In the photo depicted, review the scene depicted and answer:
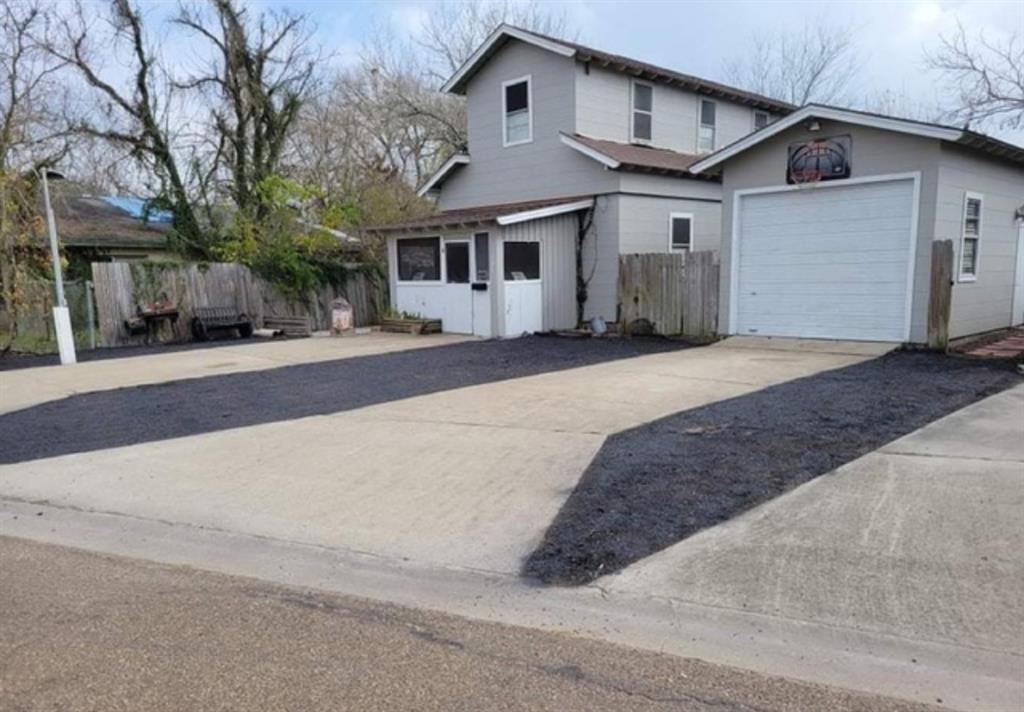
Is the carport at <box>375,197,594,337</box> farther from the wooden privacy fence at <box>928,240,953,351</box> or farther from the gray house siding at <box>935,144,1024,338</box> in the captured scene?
the wooden privacy fence at <box>928,240,953,351</box>

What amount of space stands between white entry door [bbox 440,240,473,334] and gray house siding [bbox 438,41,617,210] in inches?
97.7

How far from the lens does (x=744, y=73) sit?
110 ft

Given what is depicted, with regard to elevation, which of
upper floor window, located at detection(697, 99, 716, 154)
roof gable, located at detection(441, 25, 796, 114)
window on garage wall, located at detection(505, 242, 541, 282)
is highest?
roof gable, located at detection(441, 25, 796, 114)

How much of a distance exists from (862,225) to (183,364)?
12352 millimetres

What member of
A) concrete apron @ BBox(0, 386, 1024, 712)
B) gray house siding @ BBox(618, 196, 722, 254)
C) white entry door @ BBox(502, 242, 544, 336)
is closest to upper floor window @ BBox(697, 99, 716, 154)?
gray house siding @ BBox(618, 196, 722, 254)

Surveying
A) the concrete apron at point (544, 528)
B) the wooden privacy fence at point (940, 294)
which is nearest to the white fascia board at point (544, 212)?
the wooden privacy fence at point (940, 294)

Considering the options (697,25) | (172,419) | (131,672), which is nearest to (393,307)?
(172,419)

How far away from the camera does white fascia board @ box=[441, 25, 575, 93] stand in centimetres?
1605

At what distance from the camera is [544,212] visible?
15.5 meters

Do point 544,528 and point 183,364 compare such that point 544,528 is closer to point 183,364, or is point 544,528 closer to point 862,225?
point 183,364

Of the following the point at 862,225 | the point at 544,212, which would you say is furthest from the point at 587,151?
the point at 862,225

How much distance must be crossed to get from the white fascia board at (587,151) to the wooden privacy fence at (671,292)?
Result: 2.09 m

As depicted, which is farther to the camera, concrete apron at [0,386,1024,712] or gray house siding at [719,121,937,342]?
gray house siding at [719,121,937,342]

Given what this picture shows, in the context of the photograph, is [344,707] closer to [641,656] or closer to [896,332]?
[641,656]
